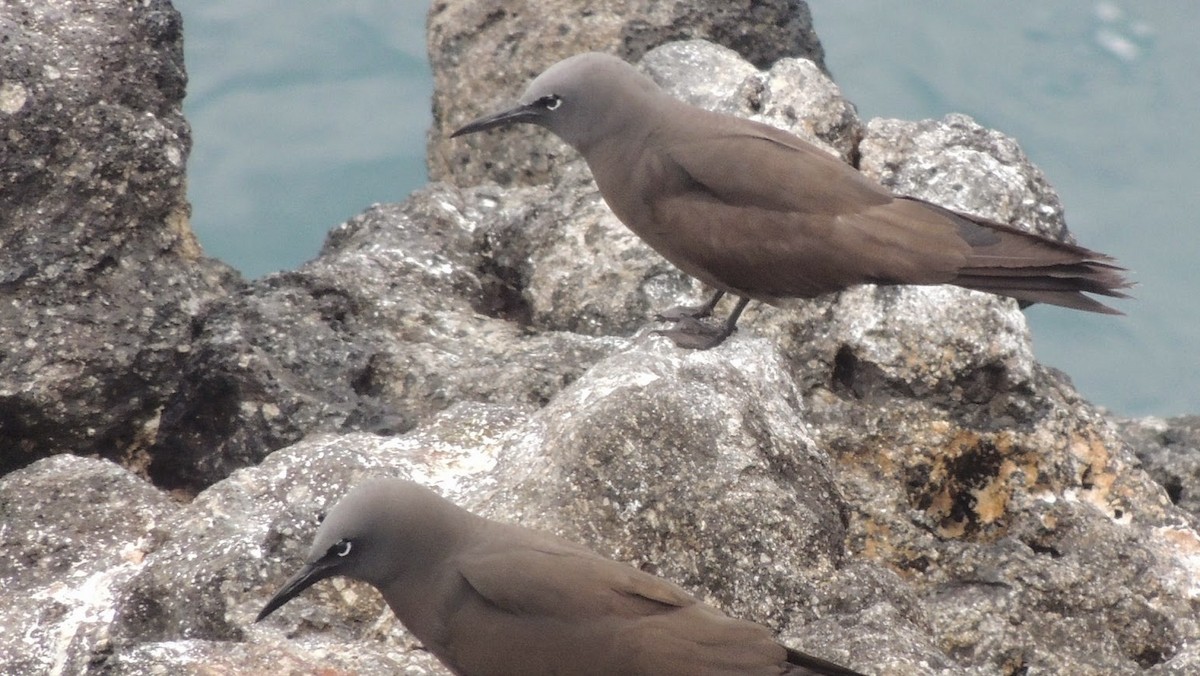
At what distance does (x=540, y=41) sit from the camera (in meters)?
9.83

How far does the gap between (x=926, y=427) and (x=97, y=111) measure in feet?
12.7

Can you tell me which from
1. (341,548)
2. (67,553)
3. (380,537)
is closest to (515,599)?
(380,537)

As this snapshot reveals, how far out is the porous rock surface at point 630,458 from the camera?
17.3 feet

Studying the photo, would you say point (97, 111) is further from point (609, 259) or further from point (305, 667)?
point (305, 667)

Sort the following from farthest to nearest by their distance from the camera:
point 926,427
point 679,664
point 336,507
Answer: point 926,427 < point 336,507 < point 679,664

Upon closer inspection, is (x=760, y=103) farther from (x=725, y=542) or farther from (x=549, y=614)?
(x=549, y=614)

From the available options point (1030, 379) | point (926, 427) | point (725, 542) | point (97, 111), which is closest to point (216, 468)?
point (97, 111)

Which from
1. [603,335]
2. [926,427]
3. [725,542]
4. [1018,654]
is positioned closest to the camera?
[725,542]

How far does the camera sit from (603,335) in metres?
7.41

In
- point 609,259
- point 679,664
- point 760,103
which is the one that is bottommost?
point 679,664

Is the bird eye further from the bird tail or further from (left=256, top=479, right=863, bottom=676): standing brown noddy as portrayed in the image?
the bird tail

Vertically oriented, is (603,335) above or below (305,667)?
above

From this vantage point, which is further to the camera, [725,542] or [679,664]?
[725,542]

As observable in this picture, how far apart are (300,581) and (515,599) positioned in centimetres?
65
